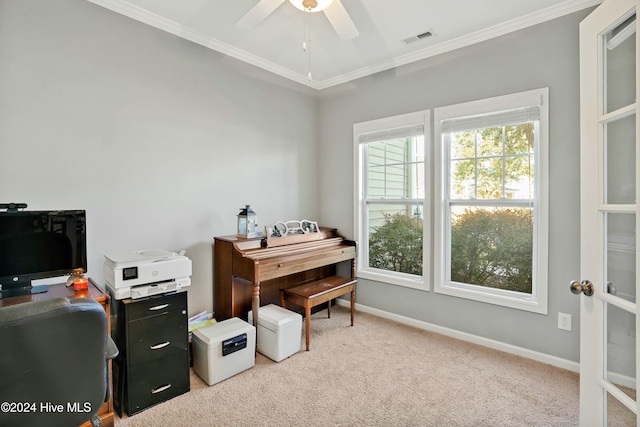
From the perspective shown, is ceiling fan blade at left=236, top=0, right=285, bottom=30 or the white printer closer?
ceiling fan blade at left=236, top=0, right=285, bottom=30

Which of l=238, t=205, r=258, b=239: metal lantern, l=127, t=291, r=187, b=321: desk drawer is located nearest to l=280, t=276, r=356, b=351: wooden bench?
l=238, t=205, r=258, b=239: metal lantern

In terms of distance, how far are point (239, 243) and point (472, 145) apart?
2296 mm

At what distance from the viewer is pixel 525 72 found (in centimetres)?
257

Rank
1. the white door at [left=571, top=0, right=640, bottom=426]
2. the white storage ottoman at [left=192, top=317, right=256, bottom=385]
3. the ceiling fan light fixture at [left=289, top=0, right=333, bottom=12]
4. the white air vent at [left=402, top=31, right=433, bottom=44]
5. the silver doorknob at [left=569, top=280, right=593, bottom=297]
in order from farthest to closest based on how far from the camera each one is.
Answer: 1. the white air vent at [left=402, top=31, right=433, bottom=44]
2. the white storage ottoman at [left=192, top=317, right=256, bottom=385]
3. the ceiling fan light fixture at [left=289, top=0, right=333, bottom=12]
4. the silver doorknob at [left=569, top=280, right=593, bottom=297]
5. the white door at [left=571, top=0, right=640, bottom=426]

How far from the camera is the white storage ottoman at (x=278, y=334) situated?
2.56 metres

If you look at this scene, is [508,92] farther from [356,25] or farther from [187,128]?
[187,128]

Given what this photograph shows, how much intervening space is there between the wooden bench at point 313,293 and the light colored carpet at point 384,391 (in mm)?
371

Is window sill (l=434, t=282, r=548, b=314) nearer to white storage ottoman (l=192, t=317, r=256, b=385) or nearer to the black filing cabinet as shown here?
white storage ottoman (l=192, t=317, r=256, b=385)

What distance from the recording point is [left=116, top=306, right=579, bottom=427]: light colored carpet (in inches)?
75.0

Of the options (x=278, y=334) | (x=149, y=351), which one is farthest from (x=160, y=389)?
(x=278, y=334)

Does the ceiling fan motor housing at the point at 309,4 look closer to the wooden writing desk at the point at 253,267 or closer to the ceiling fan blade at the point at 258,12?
the ceiling fan blade at the point at 258,12

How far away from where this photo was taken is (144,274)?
6.62 ft

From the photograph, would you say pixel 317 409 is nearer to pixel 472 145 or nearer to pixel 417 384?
pixel 417 384

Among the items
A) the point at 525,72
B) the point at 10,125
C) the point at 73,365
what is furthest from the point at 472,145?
the point at 10,125
